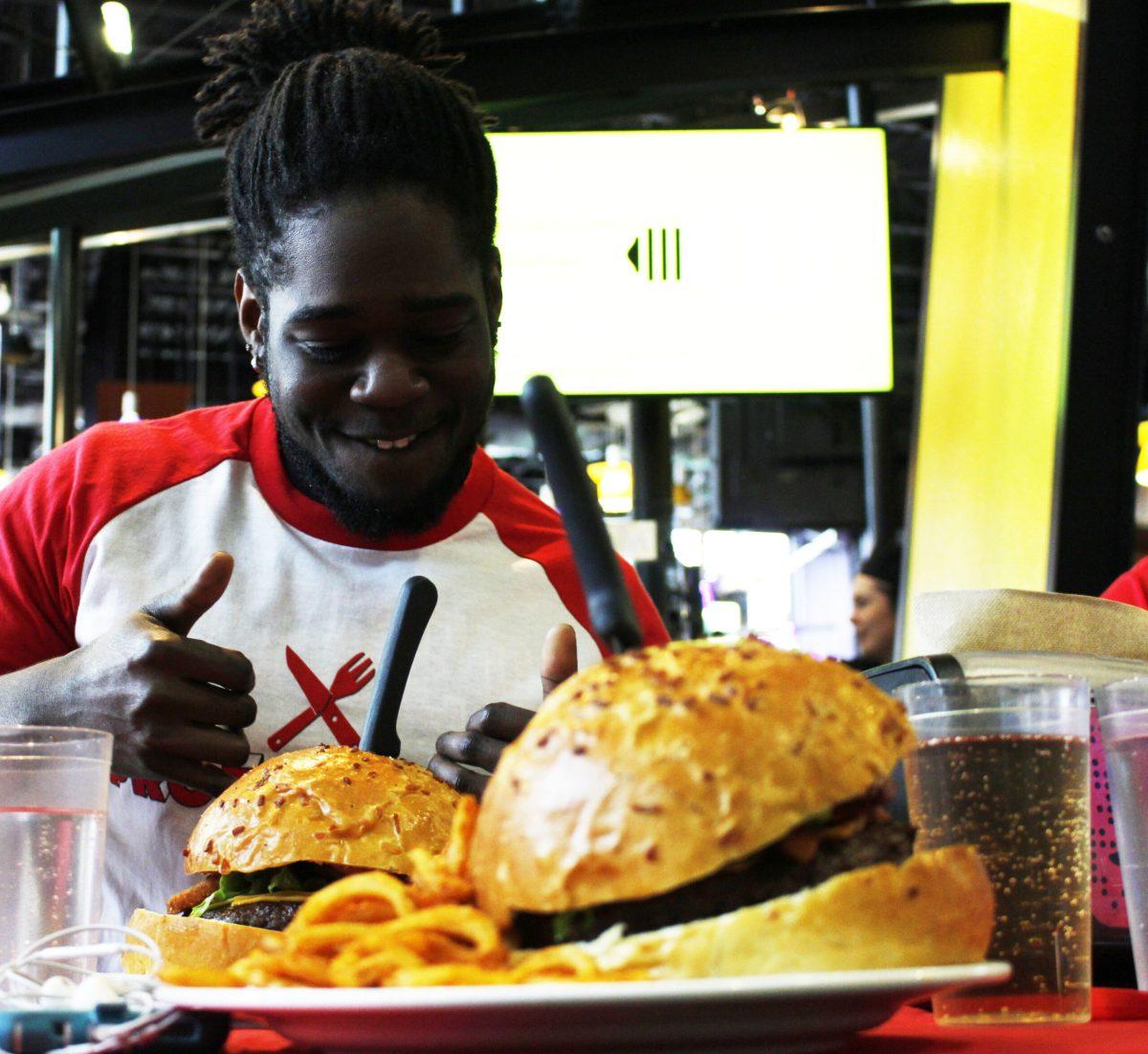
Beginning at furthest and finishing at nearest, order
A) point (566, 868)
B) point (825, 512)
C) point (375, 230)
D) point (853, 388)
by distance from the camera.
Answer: point (825, 512), point (853, 388), point (375, 230), point (566, 868)

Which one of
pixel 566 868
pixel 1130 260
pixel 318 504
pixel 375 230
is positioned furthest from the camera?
pixel 1130 260

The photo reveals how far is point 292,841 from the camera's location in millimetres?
1274

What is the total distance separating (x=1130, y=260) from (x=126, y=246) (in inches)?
509

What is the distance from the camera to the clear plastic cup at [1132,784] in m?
1.19

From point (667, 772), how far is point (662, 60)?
394 centimetres

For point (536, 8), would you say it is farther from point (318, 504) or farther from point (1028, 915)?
point (1028, 915)

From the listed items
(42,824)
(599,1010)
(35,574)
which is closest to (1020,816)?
(599,1010)

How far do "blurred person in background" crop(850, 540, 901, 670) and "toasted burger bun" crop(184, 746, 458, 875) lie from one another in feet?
19.8

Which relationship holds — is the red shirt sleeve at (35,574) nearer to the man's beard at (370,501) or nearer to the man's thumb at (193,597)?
the man's beard at (370,501)

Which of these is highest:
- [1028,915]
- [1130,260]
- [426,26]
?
[426,26]

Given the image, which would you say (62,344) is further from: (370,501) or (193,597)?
(193,597)

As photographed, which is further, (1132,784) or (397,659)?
(397,659)

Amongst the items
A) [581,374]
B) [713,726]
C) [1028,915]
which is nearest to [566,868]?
[713,726]

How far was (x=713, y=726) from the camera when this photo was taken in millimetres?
796
